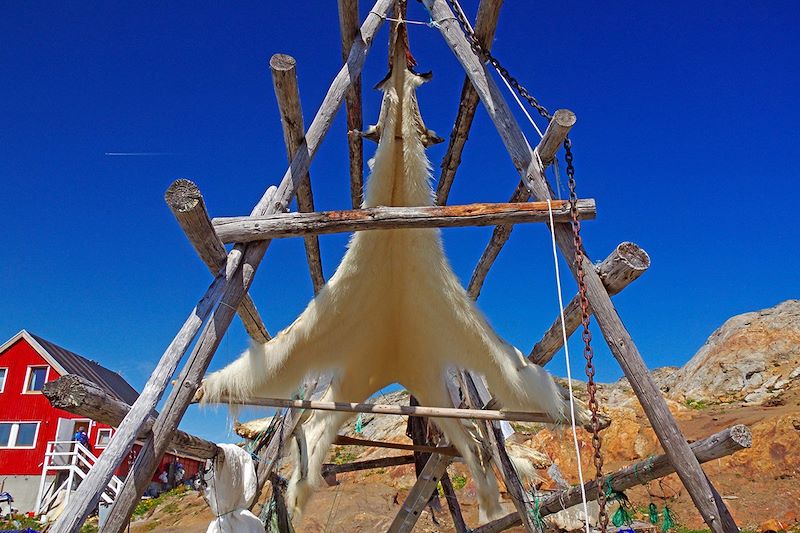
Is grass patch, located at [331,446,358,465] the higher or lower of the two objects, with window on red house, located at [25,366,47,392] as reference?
lower

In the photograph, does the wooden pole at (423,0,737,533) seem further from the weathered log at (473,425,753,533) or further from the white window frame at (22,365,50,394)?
the white window frame at (22,365,50,394)

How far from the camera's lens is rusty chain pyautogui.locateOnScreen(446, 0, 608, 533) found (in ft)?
8.93

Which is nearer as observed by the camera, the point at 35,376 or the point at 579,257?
the point at 579,257

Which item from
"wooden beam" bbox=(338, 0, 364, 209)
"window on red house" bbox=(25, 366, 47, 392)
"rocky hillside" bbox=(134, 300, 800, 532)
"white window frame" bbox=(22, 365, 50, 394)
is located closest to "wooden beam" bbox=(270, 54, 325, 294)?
"wooden beam" bbox=(338, 0, 364, 209)

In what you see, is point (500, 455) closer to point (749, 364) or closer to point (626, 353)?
point (626, 353)

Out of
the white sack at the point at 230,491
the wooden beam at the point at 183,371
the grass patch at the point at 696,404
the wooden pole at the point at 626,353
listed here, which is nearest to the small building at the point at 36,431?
the white sack at the point at 230,491

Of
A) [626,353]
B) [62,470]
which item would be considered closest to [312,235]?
[626,353]

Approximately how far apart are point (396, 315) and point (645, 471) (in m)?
2.06

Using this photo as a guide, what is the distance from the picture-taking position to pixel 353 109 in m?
4.97

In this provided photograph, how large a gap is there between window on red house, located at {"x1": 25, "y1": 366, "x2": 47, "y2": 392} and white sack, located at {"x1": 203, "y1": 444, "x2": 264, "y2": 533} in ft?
63.0

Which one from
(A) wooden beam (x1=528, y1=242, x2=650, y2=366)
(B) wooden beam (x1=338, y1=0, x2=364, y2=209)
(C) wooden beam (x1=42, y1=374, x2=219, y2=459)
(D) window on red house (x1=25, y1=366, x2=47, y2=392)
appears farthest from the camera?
(D) window on red house (x1=25, y1=366, x2=47, y2=392)

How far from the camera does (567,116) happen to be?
3576 millimetres

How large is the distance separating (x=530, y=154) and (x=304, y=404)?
2319 millimetres

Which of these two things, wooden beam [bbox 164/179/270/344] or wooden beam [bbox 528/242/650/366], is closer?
wooden beam [bbox 164/179/270/344]
